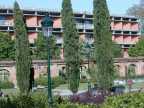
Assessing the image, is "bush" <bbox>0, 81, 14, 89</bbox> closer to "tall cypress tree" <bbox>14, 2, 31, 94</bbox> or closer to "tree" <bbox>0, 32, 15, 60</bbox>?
"tree" <bbox>0, 32, 15, 60</bbox>

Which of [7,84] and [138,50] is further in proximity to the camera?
[138,50]

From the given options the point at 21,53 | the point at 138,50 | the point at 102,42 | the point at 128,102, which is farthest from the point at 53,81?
the point at 128,102

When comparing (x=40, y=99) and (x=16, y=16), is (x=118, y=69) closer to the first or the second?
(x=16, y=16)

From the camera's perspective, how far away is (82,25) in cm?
9838

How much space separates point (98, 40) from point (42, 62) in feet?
85.2

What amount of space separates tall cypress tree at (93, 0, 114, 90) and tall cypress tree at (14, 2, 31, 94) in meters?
6.41

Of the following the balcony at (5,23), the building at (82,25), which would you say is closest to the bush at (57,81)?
the building at (82,25)

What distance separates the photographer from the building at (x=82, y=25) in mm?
87500

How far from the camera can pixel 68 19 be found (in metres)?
45.3

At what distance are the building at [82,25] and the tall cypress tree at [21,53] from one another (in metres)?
34.8

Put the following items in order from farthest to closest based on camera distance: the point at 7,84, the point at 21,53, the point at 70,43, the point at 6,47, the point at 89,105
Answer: the point at 6,47
the point at 7,84
the point at 70,43
the point at 21,53
the point at 89,105

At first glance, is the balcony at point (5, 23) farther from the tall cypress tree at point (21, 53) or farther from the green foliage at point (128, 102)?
the green foliage at point (128, 102)

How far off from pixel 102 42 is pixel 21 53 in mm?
7600

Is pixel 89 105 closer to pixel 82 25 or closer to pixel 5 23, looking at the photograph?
pixel 5 23
